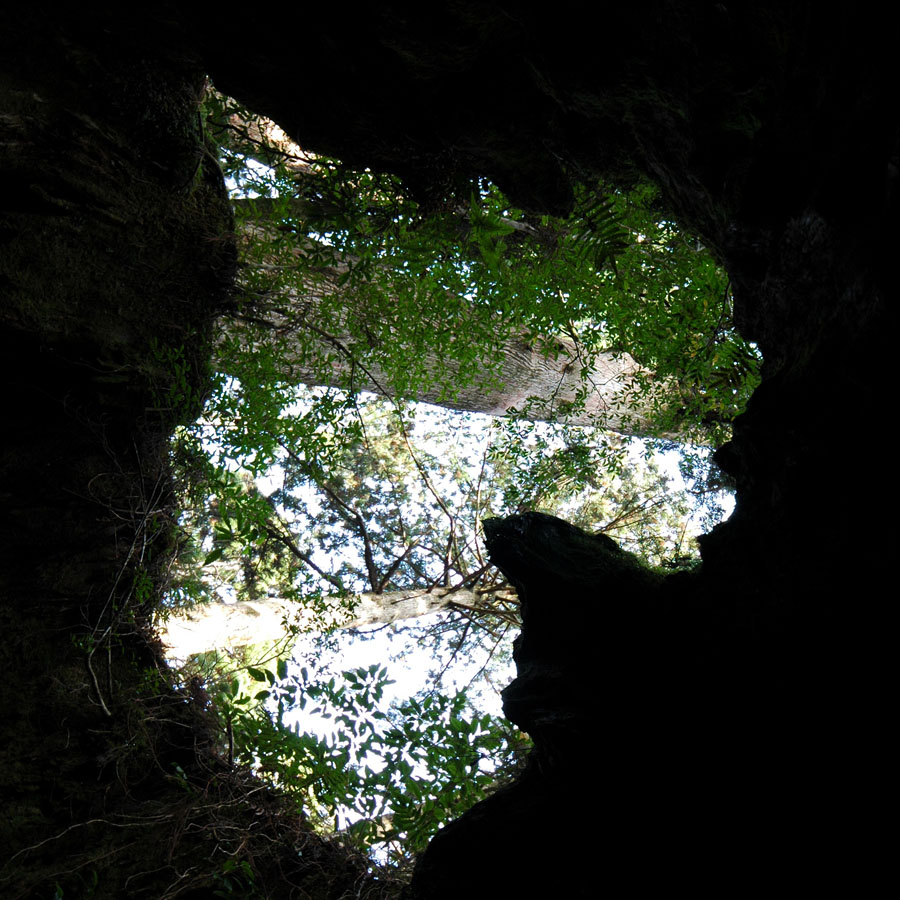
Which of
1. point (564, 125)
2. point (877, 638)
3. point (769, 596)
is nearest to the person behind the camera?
point (877, 638)

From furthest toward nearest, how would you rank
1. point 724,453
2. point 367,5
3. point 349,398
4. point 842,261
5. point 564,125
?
Answer: 1. point 349,398
2. point 564,125
3. point 367,5
4. point 724,453
5. point 842,261

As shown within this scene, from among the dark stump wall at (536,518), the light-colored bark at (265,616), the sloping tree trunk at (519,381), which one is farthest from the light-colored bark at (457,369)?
the light-colored bark at (265,616)

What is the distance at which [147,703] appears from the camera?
3918 millimetres

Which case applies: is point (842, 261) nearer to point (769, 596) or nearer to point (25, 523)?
point (769, 596)

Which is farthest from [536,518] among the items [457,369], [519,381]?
[519,381]

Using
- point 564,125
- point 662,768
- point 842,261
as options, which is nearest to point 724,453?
point 842,261

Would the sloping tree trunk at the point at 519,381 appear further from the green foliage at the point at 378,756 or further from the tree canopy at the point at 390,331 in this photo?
the green foliage at the point at 378,756

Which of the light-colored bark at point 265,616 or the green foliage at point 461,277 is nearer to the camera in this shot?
the green foliage at point 461,277

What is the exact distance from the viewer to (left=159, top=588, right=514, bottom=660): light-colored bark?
609cm

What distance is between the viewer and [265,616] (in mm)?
6582

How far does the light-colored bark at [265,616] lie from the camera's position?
6090 millimetres

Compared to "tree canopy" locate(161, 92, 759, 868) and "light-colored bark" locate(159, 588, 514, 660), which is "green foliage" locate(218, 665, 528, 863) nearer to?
"tree canopy" locate(161, 92, 759, 868)

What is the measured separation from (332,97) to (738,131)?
1945mm

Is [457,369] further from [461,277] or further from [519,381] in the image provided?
[461,277]
